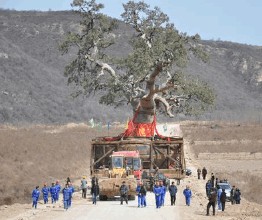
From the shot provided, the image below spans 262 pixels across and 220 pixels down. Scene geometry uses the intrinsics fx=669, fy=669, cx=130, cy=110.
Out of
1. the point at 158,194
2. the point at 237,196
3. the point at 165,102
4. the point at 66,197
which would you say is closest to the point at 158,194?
the point at 158,194

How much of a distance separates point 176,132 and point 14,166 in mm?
38225

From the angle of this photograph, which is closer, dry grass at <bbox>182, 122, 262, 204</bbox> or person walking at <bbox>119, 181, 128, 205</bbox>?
person walking at <bbox>119, 181, 128, 205</bbox>

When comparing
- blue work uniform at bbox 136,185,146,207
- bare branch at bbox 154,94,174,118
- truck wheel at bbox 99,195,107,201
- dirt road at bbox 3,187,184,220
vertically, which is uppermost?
bare branch at bbox 154,94,174,118

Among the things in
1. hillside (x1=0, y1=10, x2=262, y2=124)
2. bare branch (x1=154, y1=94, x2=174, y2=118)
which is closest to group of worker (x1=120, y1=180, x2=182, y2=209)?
bare branch (x1=154, y1=94, x2=174, y2=118)

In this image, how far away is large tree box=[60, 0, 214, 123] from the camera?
46.1 m

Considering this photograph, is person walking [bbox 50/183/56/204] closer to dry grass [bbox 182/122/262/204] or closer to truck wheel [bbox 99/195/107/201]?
truck wheel [bbox 99/195/107/201]

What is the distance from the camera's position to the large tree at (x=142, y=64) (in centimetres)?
4612

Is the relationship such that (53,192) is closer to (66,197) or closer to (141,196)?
(66,197)

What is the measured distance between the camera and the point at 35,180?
168 feet

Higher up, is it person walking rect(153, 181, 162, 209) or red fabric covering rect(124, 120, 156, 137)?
red fabric covering rect(124, 120, 156, 137)

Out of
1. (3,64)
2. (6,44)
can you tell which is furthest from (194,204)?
(6,44)

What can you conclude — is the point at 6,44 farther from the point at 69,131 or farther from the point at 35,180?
the point at 35,180

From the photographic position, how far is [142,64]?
45844mm

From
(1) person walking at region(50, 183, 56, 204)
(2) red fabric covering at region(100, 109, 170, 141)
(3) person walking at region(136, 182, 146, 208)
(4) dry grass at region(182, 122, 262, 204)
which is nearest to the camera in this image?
(3) person walking at region(136, 182, 146, 208)
